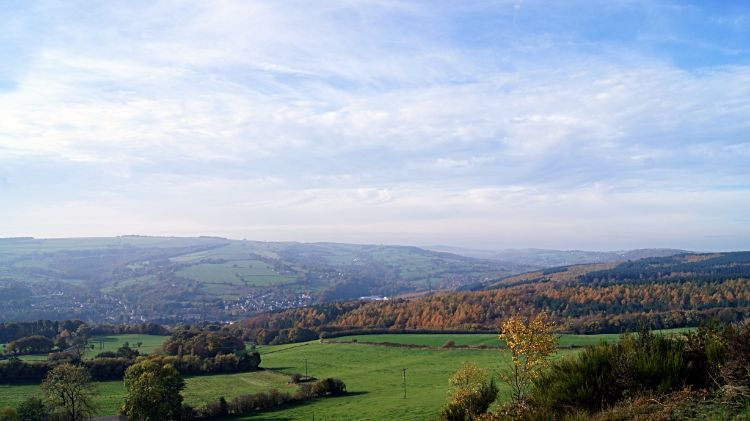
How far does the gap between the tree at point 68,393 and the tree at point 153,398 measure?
378 centimetres

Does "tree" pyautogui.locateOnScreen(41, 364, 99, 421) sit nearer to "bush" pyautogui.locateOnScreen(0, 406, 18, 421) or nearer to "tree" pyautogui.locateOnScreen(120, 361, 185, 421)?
"bush" pyautogui.locateOnScreen(0, 406, 18, 421)

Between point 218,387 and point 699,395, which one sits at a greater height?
point 699,395

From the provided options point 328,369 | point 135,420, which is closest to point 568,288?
point 328,369

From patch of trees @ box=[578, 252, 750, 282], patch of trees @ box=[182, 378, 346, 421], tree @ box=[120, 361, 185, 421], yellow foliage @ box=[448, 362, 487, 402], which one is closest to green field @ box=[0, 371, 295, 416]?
patch of trees @ box=[182, 378, 346, 421]

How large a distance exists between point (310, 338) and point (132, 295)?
130 metres

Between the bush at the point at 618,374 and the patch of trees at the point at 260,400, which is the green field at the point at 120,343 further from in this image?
the bush at the point at 618,374

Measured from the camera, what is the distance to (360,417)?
113ft

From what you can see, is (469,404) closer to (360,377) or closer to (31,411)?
Result: (31,411)

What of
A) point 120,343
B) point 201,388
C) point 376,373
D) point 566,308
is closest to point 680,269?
point 566,308

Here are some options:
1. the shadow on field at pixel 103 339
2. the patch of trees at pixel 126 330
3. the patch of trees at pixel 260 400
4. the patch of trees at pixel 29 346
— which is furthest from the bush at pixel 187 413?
the patch of trees at pixel 126 330

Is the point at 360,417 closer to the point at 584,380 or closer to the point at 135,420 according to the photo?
the point at 135,420

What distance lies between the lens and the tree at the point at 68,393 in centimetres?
3503

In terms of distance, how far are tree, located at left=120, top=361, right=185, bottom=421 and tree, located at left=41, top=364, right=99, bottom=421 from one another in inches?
149

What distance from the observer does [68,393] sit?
116 feet
